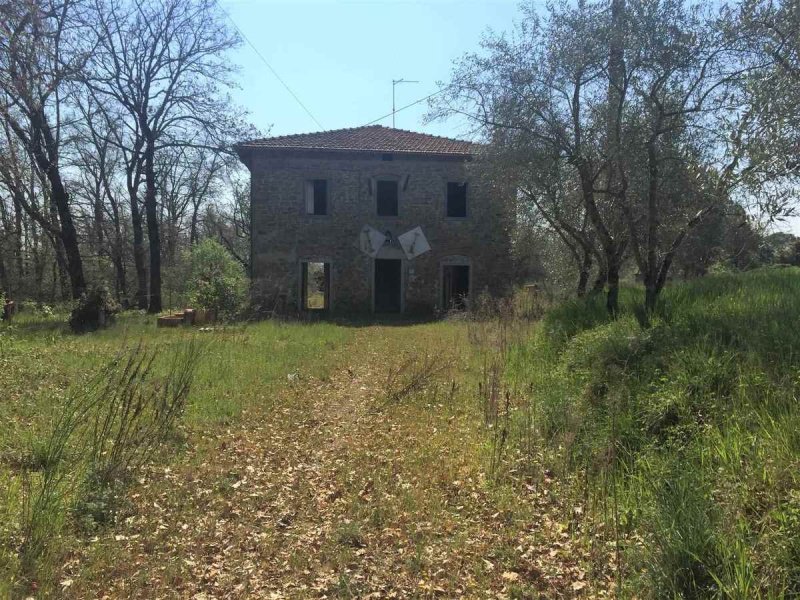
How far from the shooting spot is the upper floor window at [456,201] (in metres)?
19.7

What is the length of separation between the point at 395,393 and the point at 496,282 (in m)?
13.6

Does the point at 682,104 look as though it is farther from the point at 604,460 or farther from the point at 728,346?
the point at 604,460

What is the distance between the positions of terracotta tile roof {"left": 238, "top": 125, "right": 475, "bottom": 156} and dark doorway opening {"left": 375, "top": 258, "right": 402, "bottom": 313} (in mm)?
4577

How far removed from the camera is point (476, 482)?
173 inches

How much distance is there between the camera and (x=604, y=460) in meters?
4.05

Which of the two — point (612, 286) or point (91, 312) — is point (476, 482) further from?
point (91, 312)

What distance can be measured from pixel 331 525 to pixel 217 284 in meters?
13.1

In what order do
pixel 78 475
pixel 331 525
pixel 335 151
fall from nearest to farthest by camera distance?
pixel 331 525 → pixel 78 475 → pixel 335 151

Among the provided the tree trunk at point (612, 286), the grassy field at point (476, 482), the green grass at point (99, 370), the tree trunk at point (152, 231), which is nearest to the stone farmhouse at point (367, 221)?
the tree trunk at point (152, 231)

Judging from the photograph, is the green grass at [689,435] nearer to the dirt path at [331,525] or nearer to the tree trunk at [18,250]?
the dirt path at [331,525]

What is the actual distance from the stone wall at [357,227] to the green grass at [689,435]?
12501 mm

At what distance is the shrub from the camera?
44.7 ft

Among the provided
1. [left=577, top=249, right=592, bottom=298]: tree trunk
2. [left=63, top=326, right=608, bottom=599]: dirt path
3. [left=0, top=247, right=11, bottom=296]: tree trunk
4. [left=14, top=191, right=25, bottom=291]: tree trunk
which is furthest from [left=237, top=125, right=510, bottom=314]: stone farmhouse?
[left=0, top=247, right=11, bottom=296]: tree trunk

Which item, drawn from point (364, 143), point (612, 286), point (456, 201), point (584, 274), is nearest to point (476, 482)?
point (612, 286)
